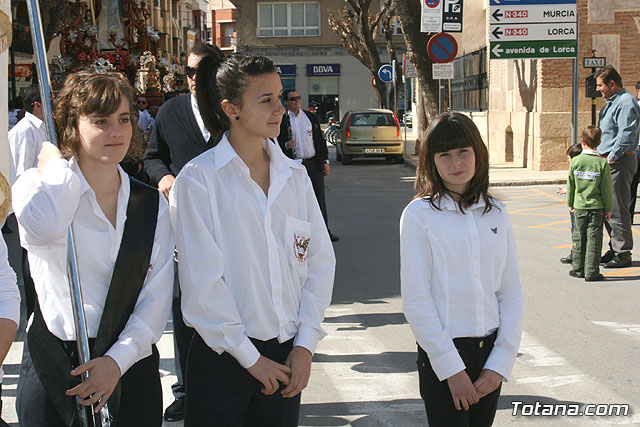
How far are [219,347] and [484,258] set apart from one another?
108cm

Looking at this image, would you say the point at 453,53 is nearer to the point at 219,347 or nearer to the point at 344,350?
the point at 344,350

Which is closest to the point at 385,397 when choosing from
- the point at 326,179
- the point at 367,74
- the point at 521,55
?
the point at 521,55

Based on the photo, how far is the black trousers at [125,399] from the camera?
2.70m

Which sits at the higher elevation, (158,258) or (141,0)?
(141,0)

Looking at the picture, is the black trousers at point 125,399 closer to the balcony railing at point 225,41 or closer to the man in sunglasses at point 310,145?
the man in sunglasses at point 310,145

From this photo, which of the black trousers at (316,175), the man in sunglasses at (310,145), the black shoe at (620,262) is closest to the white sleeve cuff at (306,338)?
the black shoe at (620,262)

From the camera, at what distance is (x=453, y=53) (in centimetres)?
1811

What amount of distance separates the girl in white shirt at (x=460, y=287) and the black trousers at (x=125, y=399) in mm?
985

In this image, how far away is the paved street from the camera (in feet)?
15.9

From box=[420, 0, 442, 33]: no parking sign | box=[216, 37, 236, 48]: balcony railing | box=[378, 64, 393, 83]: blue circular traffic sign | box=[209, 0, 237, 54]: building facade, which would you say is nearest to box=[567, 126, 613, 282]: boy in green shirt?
box=[420, 0, 442, 33]: no parking sign

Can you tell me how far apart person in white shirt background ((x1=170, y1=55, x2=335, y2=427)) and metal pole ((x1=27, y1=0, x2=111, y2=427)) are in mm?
356

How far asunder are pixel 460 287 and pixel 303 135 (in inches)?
298

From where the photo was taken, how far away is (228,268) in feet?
9.23

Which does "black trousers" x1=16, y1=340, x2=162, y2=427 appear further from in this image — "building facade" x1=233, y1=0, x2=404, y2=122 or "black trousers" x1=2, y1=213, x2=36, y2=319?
"building facade" x1=233, y1=0, x2=404, y2=122
